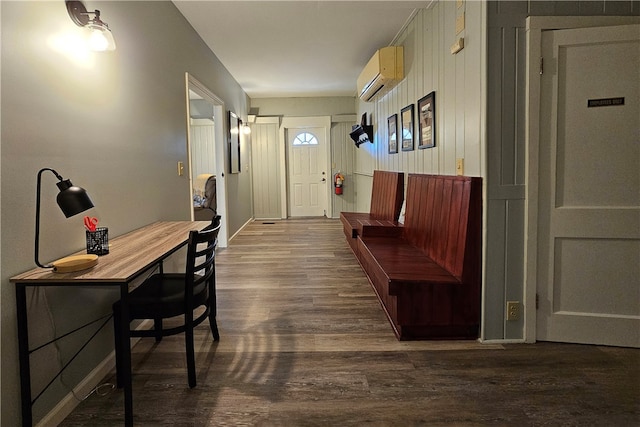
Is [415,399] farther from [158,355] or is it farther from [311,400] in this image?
[158,355]

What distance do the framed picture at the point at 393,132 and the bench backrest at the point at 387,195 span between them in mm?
289

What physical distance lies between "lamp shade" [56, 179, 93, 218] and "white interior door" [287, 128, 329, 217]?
6908 millimetres

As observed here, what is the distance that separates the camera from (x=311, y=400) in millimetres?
1921

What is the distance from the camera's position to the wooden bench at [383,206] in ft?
14.1

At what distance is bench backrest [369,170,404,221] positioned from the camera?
170 inches

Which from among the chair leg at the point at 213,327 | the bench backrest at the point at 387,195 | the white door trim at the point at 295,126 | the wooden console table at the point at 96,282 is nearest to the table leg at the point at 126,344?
the wooden console table at the point at 96,282

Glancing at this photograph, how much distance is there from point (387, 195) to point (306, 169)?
4.02 m

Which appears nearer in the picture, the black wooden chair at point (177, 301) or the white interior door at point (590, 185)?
the black wooden chair at point (177, 301)

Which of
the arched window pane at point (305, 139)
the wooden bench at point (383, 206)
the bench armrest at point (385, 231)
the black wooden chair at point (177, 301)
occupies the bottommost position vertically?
the black wooden chair at point (177, 301)

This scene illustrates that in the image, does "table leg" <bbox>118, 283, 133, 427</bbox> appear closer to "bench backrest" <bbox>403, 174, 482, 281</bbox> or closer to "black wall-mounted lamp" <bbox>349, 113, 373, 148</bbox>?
"bench backrest" <bbox>403, 174, 482, 281</bbox>

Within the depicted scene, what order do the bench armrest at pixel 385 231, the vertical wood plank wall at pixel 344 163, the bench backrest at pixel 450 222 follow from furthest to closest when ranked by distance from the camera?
the vertical wood plank wall at pixel 344 163
the bench armrest at pixel 385 231
the bench backrest at pixel 450 222

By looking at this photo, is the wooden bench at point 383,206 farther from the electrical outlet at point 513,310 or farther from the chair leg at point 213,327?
the chair leg at point 213,327

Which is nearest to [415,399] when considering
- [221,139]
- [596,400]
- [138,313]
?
[596,400]

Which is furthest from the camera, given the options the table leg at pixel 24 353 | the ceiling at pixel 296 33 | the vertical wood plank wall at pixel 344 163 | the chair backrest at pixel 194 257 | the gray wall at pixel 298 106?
the vertical wood plank wall at pixel 344 163
